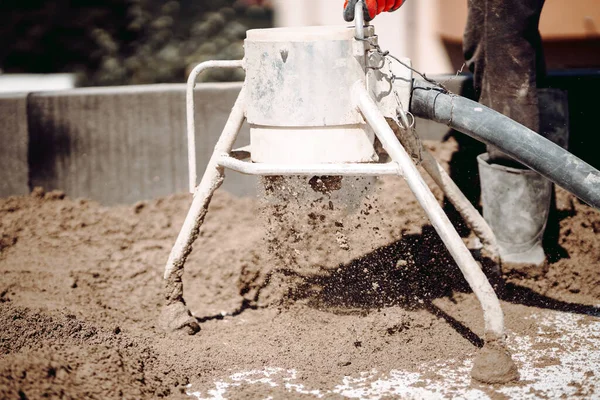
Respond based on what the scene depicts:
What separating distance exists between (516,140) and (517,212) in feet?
2.22

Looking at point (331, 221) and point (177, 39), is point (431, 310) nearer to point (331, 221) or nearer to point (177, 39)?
point (331, 221)

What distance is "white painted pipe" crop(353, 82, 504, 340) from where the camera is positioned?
258 cm

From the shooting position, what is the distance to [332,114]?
8.98 feet

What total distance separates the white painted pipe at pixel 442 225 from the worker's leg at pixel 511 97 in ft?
2.69

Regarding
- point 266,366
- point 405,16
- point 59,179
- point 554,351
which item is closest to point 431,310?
point 554,351

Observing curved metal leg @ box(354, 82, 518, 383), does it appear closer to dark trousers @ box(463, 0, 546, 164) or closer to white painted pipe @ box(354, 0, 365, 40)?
white painted pipe @ box(354, 0, 365, 40)

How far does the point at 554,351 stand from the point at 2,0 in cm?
678

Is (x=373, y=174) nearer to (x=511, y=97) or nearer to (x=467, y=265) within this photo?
(x=467, y=265)

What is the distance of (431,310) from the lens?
319cm

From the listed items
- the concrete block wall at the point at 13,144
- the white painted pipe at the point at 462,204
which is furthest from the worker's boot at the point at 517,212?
the concrete block wall at the point at 13,144

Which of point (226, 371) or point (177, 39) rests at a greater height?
point (177, 39)

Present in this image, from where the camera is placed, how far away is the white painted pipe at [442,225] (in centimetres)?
258

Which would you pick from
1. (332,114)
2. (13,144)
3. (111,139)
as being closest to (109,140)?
(111,139)

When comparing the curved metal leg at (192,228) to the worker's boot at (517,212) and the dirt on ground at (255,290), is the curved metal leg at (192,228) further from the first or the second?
the worker's boot at (517,212)
